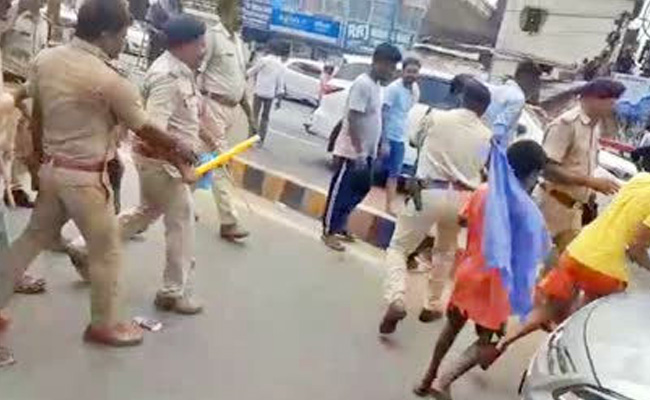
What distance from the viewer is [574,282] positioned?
5.00 m

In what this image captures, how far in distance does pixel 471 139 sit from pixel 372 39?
2028cm

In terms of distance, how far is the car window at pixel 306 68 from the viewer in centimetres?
2253

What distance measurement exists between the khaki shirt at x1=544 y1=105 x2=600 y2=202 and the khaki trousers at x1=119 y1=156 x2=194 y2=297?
7.15 feet

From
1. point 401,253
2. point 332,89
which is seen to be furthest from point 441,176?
point 332,89

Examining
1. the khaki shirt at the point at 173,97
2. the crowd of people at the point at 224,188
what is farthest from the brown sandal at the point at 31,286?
the khaki shirt at the point at 173,97

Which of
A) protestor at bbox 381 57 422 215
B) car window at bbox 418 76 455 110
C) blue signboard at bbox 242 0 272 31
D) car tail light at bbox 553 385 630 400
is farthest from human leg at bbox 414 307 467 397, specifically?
blue signboard at bbox 242 0 272 31

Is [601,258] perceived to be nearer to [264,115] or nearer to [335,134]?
[335,134]

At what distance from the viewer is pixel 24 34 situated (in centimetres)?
652

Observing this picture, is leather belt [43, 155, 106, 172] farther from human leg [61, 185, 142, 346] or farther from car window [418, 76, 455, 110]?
car window [418, 76, 455, 110]

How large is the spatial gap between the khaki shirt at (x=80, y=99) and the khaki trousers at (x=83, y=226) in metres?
0.12

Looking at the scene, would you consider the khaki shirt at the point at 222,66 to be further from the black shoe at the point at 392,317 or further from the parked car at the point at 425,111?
the parked car at the point at 425,111

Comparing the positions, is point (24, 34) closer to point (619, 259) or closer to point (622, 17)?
point (619, 259)

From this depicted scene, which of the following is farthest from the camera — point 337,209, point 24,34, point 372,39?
point 372,39

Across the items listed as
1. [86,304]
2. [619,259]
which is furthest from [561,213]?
[86,304]
